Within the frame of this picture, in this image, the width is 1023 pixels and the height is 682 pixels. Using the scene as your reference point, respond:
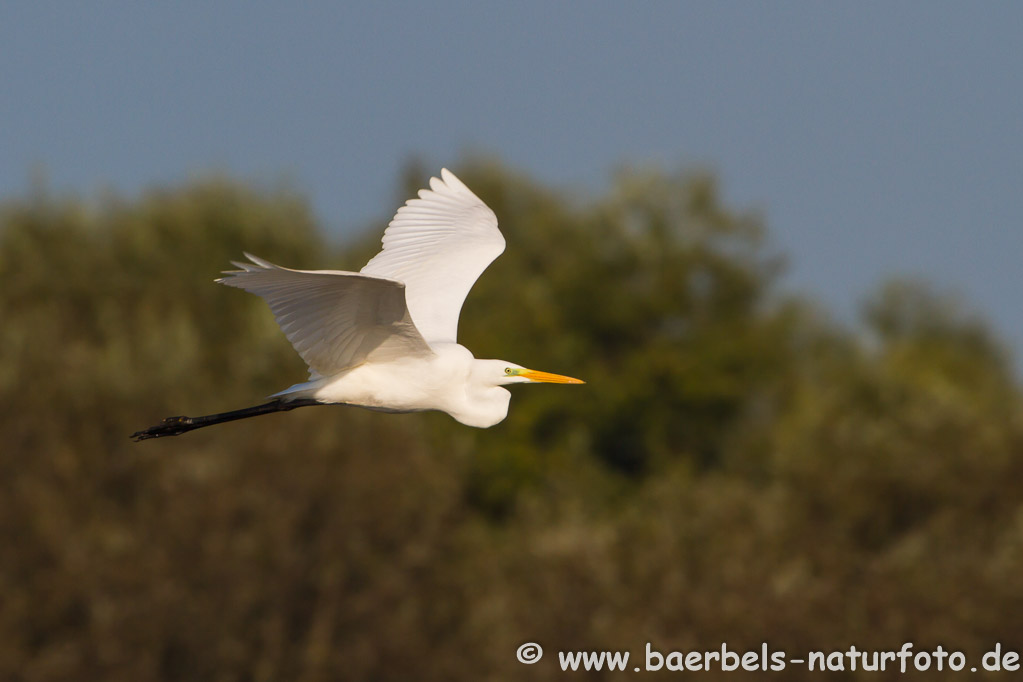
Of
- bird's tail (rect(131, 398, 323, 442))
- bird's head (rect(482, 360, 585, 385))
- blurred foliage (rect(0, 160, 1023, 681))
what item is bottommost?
bird's tail (rect(131, 398, 323, 442))

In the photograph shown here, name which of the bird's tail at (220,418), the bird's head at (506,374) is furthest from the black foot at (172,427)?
the bird's head at (506,374)

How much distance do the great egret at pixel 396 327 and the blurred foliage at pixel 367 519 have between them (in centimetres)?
790

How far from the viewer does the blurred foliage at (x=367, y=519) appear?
16078 mm

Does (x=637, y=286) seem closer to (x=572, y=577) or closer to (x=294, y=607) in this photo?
(x=572, y=577)

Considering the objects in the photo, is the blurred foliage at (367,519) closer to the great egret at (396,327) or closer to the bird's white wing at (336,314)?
the great egret at (396,327)

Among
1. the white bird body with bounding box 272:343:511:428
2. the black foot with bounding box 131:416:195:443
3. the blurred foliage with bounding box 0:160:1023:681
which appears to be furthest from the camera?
the blurred foliage with bounding box 0:160:1023:681

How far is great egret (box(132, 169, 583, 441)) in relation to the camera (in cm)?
696

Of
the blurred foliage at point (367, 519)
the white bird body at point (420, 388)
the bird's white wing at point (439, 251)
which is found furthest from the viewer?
the blurred foliage at point (367, 519)

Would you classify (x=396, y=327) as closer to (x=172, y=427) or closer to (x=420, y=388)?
(x=420, y=388)

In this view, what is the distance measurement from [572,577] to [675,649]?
6.41 feet

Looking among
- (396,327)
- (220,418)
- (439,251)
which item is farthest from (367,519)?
(396,327)

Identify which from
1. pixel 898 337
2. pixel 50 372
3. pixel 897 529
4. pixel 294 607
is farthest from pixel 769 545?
pixel 898 337

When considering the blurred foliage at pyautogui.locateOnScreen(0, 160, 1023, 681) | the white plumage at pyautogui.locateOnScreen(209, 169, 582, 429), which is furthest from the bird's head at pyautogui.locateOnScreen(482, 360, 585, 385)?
the blurred foliage at pyautogui.locateOnScreen(0, 160, 1023, 681)

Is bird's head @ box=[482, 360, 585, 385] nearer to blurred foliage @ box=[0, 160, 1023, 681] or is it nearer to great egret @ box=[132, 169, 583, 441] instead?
great egret @ box=[132, 169, 583, 441]
